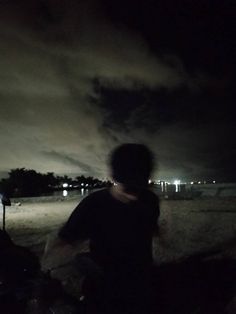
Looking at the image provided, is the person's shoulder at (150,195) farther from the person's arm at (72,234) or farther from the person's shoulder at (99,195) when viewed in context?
the person's arm at (72,234)

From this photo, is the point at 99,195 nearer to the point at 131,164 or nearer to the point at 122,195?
the point at 122,195

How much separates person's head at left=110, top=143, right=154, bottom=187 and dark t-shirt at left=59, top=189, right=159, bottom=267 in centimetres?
12

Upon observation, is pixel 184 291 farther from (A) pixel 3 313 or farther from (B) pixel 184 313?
(A) pixel 3 313

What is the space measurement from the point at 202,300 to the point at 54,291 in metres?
3.06

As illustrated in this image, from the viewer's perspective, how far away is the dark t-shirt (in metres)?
2.33

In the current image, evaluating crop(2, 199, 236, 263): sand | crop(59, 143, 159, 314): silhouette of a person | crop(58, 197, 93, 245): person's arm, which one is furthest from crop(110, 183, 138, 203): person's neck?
crop(2, 199, 236, 263): sand

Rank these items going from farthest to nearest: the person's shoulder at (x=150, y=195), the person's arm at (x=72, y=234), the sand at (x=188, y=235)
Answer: the sand at (x=188, y=235), the person's shoulder at (x=150, y=195), the person's arm at (x=72, y=234)

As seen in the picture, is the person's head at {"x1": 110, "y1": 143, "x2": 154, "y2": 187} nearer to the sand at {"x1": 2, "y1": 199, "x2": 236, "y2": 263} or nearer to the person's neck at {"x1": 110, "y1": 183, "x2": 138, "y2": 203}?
the person's neck at {"x1": 110, "y1": 183, "x2": 138, "y2": 203}

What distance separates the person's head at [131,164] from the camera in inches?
91.5

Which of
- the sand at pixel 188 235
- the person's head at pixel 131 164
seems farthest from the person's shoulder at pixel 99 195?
the sand at pixel 188 235

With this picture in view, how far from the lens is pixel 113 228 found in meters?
2.36

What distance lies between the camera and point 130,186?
235 centimetres

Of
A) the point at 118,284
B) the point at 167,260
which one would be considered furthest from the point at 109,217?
the point at 167,260

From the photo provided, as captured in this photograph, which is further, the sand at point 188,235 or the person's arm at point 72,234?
the sand at point 188,235
